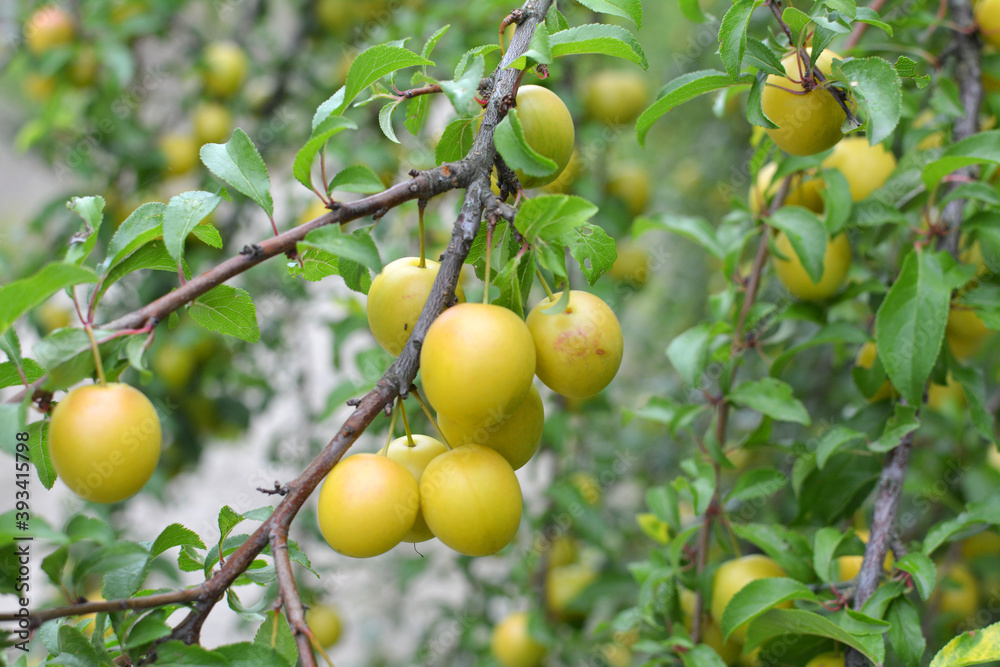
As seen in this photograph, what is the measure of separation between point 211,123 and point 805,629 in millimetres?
1500

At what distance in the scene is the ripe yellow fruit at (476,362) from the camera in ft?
1.36

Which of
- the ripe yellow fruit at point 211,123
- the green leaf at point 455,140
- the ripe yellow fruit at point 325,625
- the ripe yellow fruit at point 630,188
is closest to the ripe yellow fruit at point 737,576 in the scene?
the green leaf at point 455,140

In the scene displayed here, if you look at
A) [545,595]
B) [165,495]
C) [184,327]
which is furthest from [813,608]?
[165,495]

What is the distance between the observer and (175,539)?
51cm

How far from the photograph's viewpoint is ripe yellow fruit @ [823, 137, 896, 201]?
84 centimetres

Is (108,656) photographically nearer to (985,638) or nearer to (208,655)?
(208,655)

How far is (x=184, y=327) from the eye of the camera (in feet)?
4.91

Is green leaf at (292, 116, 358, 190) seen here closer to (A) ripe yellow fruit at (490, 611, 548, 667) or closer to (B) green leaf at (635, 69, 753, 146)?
(B) green leaf at (635, 69, 753, 146)

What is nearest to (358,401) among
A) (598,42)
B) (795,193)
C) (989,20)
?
(598,42)

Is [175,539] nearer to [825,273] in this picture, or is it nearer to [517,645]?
[825,273]

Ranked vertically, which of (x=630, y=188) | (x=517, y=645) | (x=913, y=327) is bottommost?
(x=517, y=645)

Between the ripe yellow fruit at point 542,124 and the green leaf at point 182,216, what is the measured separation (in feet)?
0.69

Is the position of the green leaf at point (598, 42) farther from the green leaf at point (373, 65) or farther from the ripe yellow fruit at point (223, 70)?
the ripe yellow fruit at point (223, 70)

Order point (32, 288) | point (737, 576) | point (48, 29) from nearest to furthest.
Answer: point (32, 288) < point (737, 576) < point (48, 29)
